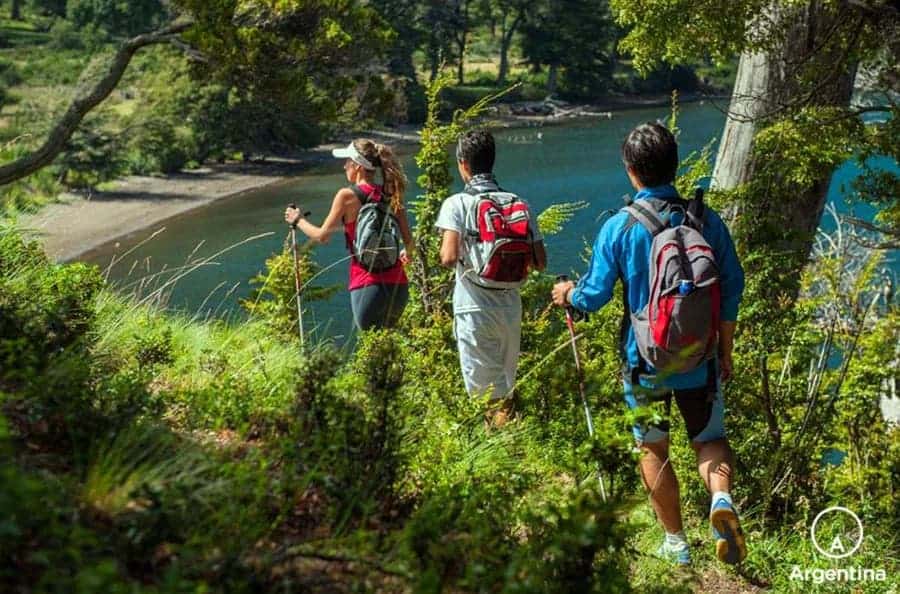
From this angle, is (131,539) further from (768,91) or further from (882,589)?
(768,91)

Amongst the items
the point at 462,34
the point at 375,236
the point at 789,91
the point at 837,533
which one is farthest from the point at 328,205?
the point at 462,34

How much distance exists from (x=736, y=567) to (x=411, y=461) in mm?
1486

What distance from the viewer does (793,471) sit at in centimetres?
446

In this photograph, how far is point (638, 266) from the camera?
139 inches

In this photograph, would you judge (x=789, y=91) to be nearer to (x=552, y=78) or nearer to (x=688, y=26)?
(x=688, y=26)

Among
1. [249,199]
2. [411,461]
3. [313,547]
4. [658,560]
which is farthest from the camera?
[249,199]

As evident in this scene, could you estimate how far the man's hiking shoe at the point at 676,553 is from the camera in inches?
149

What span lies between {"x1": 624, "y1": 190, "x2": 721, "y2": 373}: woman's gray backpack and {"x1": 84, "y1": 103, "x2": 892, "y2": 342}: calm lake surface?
11.8 metres

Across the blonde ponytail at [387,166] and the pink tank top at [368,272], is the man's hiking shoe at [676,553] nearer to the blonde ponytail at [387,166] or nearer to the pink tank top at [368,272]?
the pink tank top at [368,272]

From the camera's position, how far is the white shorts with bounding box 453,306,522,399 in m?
4.79

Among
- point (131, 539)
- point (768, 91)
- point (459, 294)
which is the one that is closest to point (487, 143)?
point (459, 294)

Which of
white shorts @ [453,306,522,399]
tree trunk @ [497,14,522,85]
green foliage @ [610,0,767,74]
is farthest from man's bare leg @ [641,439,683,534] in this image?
tree trunk @ [497,14,522,85]

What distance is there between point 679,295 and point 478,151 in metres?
1.55

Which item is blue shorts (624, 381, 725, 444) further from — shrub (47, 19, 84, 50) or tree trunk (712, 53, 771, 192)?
shrub (47, 19, 84, 50)
